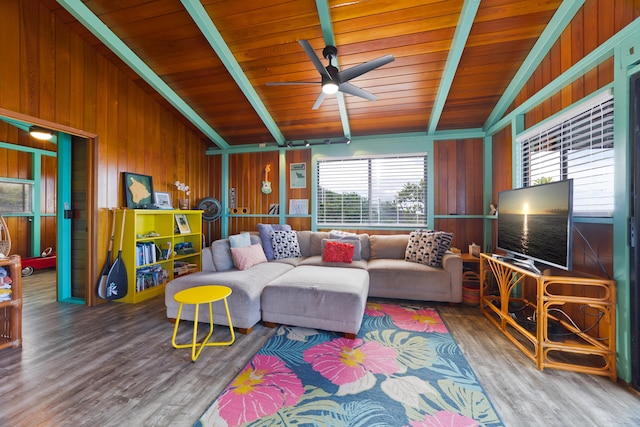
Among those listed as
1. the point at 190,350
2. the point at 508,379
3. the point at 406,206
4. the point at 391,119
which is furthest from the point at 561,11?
the point at 190,350

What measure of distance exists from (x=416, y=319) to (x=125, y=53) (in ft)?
14.8

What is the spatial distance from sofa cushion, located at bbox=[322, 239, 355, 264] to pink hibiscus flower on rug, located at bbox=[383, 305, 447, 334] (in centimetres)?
84

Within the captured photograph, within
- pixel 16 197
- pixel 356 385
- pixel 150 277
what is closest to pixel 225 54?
pixel 150 277

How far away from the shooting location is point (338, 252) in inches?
142

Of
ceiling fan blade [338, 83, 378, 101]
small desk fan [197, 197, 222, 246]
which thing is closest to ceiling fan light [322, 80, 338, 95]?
ceiling fan blade [338, 83, 378, 101]

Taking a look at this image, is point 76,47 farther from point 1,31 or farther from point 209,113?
point 209,113

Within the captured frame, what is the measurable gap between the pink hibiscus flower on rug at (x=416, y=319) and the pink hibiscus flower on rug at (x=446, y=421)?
108 centimetres

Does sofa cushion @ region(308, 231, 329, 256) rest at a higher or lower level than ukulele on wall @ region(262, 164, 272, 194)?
lower

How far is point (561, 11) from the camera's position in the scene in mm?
2283

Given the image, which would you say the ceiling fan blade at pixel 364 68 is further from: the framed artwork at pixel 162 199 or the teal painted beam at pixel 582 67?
the framed artwork at pixel 162 199

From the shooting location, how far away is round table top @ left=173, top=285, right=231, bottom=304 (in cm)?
203

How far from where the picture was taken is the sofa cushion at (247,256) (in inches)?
123

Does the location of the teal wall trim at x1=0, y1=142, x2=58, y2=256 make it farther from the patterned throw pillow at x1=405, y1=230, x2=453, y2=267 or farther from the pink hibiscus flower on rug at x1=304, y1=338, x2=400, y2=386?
the patterned throw pillow at x1=405, y1=230, x2=453, y2=267

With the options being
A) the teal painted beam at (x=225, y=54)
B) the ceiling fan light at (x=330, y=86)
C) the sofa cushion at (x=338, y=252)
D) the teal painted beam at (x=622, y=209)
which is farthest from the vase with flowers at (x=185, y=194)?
the teal painted beam at (x=622, y=209)
